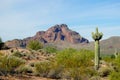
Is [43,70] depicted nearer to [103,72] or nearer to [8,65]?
[8,65]

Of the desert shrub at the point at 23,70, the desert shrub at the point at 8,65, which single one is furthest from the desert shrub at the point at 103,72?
the desert shrub at the point at 8,65

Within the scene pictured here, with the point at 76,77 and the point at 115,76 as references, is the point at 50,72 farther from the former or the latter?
the point at 115,76

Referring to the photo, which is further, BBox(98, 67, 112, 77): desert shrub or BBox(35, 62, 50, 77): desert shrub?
BBox(98, 67, 112, 77): desert shrub

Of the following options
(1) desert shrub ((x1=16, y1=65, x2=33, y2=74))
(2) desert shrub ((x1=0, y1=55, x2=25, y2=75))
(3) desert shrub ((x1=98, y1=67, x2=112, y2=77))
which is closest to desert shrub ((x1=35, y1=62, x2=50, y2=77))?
(1) desert shrub ((x1=16, y1=65, x2=33, y2=74))

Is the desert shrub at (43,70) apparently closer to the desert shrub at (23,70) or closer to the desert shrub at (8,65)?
the desert shrub at (23,70)

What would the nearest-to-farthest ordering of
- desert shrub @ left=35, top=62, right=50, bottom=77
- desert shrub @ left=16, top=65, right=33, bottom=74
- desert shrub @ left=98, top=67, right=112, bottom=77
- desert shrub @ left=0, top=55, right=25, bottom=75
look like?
desert shrub @ left=0, top=55, right=25, bottom=75 → desert shrub @ left=35, top=62, right=50, bottom=77 → desert shrub @ left=16, top=65, right=33, bottom=74 → desert shrub @ left=98, top=67, right=112, bottom=77

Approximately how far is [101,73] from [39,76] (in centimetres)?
983

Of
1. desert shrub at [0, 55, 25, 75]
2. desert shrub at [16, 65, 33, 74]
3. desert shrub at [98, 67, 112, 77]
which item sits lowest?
desert shrub at [98, 67, 112, 77]

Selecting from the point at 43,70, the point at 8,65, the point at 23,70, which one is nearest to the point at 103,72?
the point at 43,70

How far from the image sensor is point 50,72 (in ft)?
75.7

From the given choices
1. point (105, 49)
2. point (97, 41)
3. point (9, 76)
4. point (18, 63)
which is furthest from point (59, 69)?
point (105, 49)

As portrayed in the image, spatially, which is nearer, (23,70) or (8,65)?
(8,65)

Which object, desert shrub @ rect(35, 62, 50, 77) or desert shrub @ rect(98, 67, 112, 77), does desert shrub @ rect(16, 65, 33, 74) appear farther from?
desert shrub @ rect(98, 67, 112, 77)

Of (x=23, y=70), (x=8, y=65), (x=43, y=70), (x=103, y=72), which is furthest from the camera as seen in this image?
(x=103, y=72)
